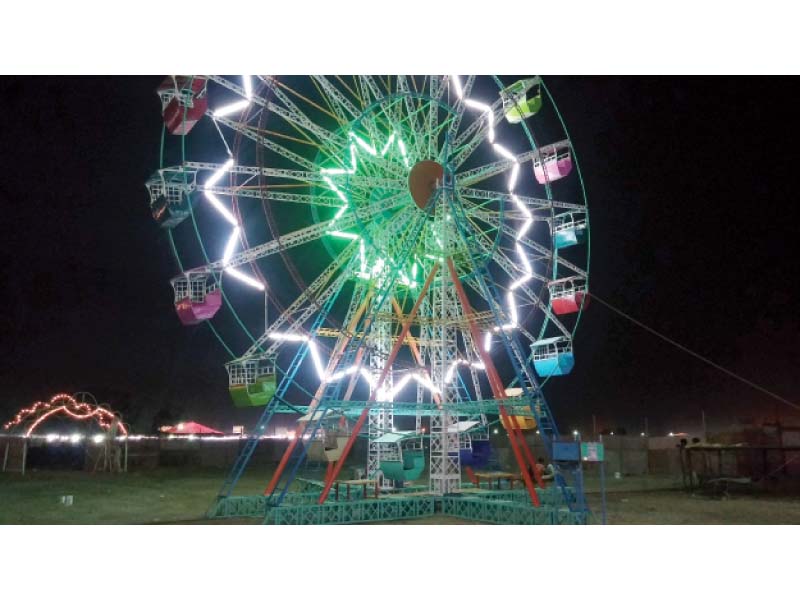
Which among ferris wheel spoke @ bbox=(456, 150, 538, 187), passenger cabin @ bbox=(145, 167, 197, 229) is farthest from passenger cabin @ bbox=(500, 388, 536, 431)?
passenger cabin @ bbox=(145, 167, 197, 229)

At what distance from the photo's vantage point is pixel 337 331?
1512 cm

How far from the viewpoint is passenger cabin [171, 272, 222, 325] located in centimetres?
1367

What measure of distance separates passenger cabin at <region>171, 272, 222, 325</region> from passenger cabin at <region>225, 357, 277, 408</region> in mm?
1241

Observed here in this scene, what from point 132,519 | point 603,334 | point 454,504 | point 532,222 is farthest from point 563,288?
point 603,334

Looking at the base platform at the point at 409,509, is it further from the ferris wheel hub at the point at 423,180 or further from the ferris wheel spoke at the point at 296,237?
the ferris wheel hub at the point at 423,180

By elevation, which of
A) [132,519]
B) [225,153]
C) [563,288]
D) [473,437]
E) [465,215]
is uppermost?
[225,153]

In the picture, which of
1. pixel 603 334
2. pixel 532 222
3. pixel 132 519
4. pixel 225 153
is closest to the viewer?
pixel 132 519

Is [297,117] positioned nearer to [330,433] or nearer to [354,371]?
[354,371]

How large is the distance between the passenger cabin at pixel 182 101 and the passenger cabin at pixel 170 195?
0.94m

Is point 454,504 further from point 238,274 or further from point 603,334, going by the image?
point 603,334

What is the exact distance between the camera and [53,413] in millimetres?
24297

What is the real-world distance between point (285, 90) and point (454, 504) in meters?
9.53

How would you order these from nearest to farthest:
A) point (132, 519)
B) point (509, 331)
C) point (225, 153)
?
point (132, 519), point (509, 331), point (225, 153)

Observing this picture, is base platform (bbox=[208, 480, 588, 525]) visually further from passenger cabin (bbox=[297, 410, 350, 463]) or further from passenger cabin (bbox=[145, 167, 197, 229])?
passenger cabin (bbox=[145, 167, 197, 229])
